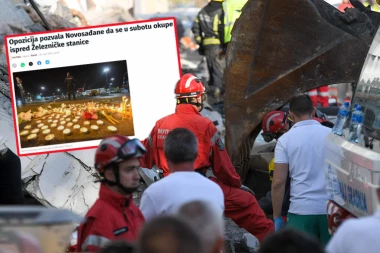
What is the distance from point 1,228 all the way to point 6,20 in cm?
738

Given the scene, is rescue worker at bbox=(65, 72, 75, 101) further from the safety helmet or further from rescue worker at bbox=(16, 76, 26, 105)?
the safety helmet

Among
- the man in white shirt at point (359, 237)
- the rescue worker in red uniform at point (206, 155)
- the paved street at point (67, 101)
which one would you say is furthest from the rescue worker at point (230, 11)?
the man in white shirt at point (359, 237)

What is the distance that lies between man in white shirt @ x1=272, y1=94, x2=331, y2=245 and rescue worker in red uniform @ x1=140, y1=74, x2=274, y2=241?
0.70 m

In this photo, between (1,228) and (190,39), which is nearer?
(1,228)

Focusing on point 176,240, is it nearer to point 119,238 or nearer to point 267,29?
point 119,238

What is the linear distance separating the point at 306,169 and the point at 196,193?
2.30 m

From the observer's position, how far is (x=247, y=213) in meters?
7.99

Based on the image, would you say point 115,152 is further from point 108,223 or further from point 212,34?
point 212,34

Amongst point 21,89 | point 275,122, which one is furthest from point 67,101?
point 275,122

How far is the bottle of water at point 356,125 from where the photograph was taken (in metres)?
5.75

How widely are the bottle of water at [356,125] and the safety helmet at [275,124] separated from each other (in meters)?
2.90

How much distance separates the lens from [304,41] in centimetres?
933

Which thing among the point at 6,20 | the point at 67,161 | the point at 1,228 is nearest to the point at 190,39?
the point at 6,20

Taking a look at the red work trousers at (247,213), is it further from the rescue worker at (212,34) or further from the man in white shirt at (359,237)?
the rescue worker at (212,34)
